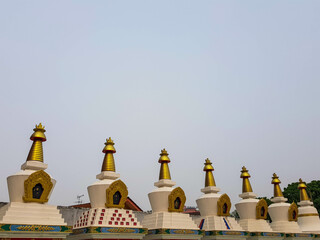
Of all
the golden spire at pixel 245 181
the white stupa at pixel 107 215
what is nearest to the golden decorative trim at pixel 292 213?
the golden spire at pixel 245 181

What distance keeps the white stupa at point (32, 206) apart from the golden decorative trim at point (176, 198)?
741 centimetres

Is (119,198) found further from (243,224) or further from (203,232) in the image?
(243,224)

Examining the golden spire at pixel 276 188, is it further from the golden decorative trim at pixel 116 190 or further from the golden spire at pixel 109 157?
the golden spire at pixel 109 157

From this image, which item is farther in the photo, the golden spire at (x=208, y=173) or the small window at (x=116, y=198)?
the golden spire at (x=208, y=173)

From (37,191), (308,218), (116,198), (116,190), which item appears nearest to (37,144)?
(37,191)

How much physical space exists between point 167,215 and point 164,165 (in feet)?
12.3

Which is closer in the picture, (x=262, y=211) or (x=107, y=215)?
(x=107, y=215)

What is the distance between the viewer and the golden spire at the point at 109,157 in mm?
19859

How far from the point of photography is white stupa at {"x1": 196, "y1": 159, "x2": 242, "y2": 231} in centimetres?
2272

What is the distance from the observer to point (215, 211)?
77.3 ft

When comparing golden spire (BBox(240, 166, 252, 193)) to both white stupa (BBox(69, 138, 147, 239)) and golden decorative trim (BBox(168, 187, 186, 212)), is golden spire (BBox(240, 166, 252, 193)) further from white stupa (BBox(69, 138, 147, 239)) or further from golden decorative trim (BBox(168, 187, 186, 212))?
white stupa (BBox(69, 138, 147, 239))

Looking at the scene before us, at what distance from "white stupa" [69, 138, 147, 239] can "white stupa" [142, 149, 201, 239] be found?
192 cm

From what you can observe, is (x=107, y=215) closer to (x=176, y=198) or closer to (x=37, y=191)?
(x=37, y=191)

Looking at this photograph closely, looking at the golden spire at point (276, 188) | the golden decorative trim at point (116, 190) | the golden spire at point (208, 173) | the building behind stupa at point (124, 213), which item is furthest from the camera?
the golden spire at point (276, 188)
